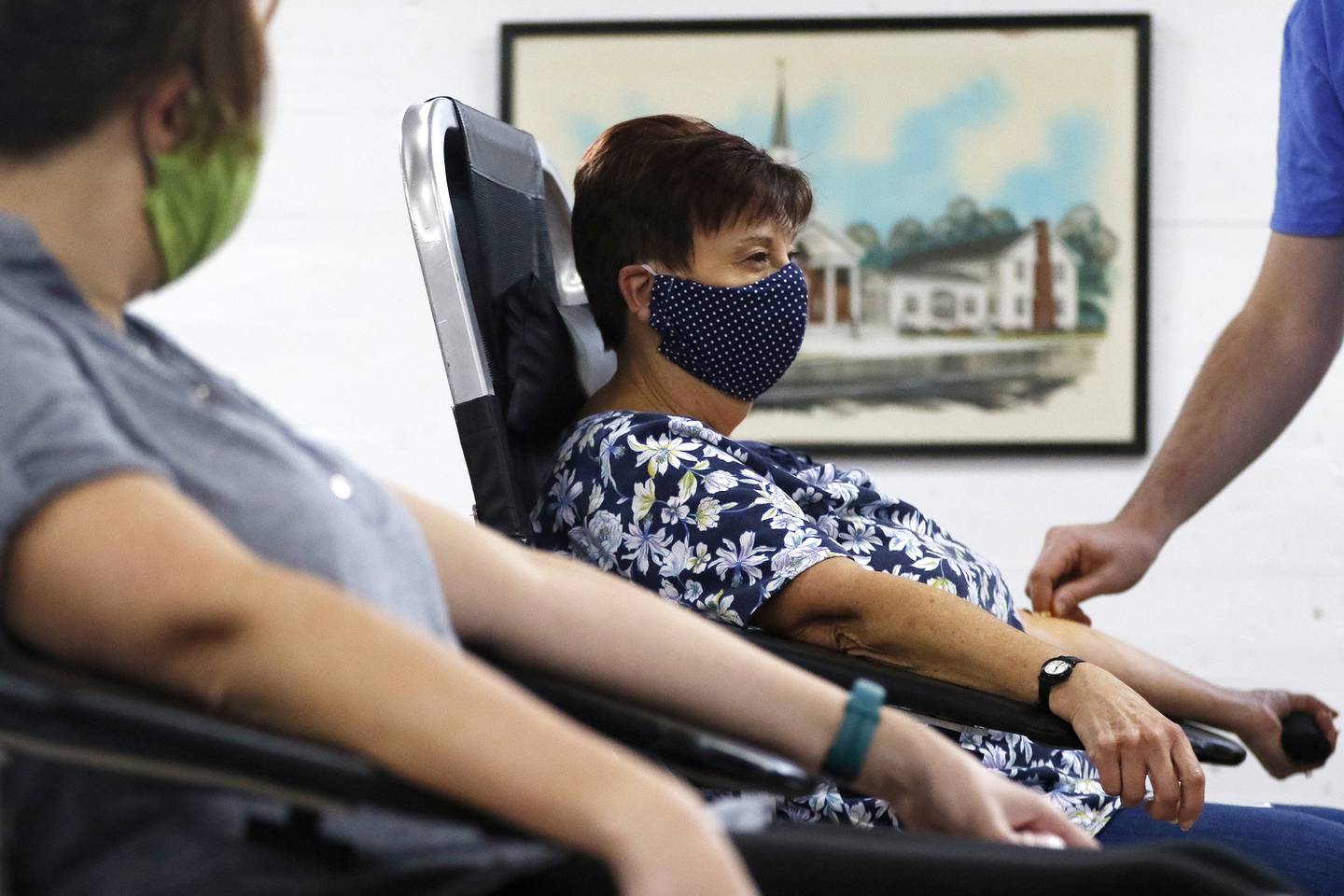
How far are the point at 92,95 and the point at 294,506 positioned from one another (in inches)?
9.1

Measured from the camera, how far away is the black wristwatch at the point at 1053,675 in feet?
4.15

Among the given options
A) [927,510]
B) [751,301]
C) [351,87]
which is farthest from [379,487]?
[351,87]

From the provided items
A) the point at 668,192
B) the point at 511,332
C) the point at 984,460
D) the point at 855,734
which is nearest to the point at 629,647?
the point at 855,734

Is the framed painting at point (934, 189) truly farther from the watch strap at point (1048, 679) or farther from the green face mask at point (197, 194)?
the green face mask at point (197, 194)

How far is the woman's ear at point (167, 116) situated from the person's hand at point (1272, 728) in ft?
4.81

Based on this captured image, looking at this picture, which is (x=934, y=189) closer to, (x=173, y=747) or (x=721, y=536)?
(x=721, y=536)

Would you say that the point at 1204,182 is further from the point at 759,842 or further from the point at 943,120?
the point at 759,842

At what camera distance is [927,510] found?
123 inches

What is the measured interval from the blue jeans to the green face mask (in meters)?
1.00

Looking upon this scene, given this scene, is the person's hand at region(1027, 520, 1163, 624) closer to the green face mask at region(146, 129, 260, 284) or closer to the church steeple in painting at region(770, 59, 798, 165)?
the green face mask at region(146, 129, 260, 284)

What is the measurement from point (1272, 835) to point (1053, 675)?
0.30 meters

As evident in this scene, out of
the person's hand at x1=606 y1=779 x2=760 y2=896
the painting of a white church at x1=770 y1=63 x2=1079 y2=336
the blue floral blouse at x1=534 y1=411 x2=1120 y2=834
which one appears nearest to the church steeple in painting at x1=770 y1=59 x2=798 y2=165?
the painting of a white church at x1=770 y1=63 x2=1079 y2=336

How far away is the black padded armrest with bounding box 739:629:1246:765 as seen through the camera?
1209mm

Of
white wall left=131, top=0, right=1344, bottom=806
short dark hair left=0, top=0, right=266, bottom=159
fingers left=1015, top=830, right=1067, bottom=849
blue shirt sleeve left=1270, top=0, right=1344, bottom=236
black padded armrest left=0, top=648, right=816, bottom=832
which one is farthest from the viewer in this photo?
white wall left=131, top=0, right=1344, bottom=806
